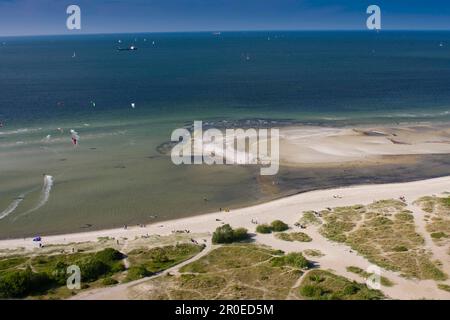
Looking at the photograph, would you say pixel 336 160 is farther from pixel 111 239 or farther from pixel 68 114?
pixel 68 114

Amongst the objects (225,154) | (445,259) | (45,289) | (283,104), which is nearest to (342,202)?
(445,259)

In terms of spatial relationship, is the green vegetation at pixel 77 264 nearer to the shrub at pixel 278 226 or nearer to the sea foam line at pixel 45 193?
the shrub at pixel 278 226

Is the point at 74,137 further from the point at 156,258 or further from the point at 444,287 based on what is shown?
the point at 444,287

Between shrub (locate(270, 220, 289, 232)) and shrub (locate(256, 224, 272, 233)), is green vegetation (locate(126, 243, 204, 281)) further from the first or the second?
shrub (locate(270, 220, 289, 232))

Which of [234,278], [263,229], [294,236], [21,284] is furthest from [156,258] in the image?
[294,236]

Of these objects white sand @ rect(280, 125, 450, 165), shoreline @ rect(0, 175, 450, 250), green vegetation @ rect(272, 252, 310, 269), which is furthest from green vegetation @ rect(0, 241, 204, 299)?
white sand @ rect(280, 125, 450, 165)

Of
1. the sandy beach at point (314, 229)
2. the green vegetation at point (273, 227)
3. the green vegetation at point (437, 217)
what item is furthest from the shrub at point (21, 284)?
the green vegetation at point (437, 217)
